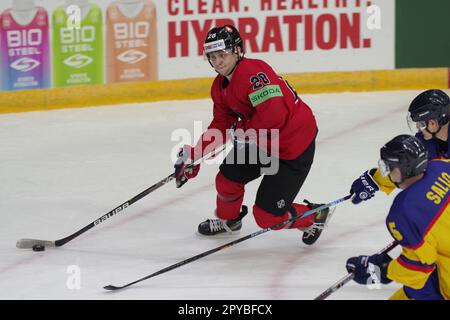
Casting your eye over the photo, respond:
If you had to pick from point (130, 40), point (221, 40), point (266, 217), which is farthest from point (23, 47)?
point (266, 217)

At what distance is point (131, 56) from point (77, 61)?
41 centimetres

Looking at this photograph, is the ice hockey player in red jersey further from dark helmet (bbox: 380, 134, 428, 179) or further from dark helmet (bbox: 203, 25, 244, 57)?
dark helmet (bbox: 380, 134, 428, 179)

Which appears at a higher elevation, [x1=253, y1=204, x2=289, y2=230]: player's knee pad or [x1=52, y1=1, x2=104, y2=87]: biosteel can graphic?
[x1=52, y1=1, x2=104, y2=87]: biosteel can graphic

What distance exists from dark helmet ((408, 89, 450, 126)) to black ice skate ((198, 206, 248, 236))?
1214 millimetres

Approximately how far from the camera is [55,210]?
19.2 feet

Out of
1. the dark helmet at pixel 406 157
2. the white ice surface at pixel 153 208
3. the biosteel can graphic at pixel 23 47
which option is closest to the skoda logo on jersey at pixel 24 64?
the biosteel can graphic at pixel 23 47

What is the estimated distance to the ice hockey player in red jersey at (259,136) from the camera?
16.2 ft

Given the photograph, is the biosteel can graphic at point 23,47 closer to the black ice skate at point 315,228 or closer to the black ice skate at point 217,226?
the black ice skate at point 217,226

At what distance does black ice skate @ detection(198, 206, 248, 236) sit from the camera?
5.38 m

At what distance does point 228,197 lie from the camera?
5.29 meters

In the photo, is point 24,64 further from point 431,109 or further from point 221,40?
point 431,109

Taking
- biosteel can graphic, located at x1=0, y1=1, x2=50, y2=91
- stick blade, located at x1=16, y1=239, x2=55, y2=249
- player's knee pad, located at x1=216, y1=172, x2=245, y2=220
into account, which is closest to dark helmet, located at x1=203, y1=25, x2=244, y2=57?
player's knee pad, located at x1=216, y1=172, x2=245, y2=220
